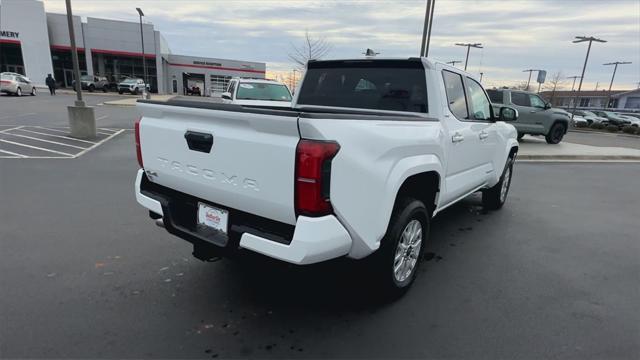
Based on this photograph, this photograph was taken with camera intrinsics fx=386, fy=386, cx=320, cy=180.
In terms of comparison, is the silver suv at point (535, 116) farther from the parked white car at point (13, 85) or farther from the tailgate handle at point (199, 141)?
the parked white car at point (13, 85)

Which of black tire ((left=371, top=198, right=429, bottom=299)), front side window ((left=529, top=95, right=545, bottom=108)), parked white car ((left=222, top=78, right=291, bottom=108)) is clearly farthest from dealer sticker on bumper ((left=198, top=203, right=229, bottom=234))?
front side window ((left=529, top=95, right=545, bottom=108))

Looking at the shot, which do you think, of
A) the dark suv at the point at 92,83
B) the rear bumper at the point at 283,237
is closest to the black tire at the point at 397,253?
the rear bumper at the point at 283,237

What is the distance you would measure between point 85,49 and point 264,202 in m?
50.5

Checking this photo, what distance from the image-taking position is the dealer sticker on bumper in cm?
260

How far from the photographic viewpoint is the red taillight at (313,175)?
2113mm

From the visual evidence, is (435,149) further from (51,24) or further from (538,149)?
(51,24)

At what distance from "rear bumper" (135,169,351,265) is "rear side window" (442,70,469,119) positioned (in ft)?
7.11

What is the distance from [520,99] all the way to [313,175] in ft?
51.4

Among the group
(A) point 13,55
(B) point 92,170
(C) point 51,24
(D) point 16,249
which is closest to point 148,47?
(C) point 51,24

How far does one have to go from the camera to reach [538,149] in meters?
13.5

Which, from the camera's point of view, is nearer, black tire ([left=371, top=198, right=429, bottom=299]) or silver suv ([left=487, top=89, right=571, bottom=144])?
black tire ([left=371, top=198, right=429, bottom=299])

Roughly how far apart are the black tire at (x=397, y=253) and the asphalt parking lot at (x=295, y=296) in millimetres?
147

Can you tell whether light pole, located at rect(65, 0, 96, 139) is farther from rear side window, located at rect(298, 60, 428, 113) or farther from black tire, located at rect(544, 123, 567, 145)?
black tire, located at rect(544, 123, 567, 145)

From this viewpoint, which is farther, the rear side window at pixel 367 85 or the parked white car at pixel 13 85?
the parked white car at pixel 13 85
